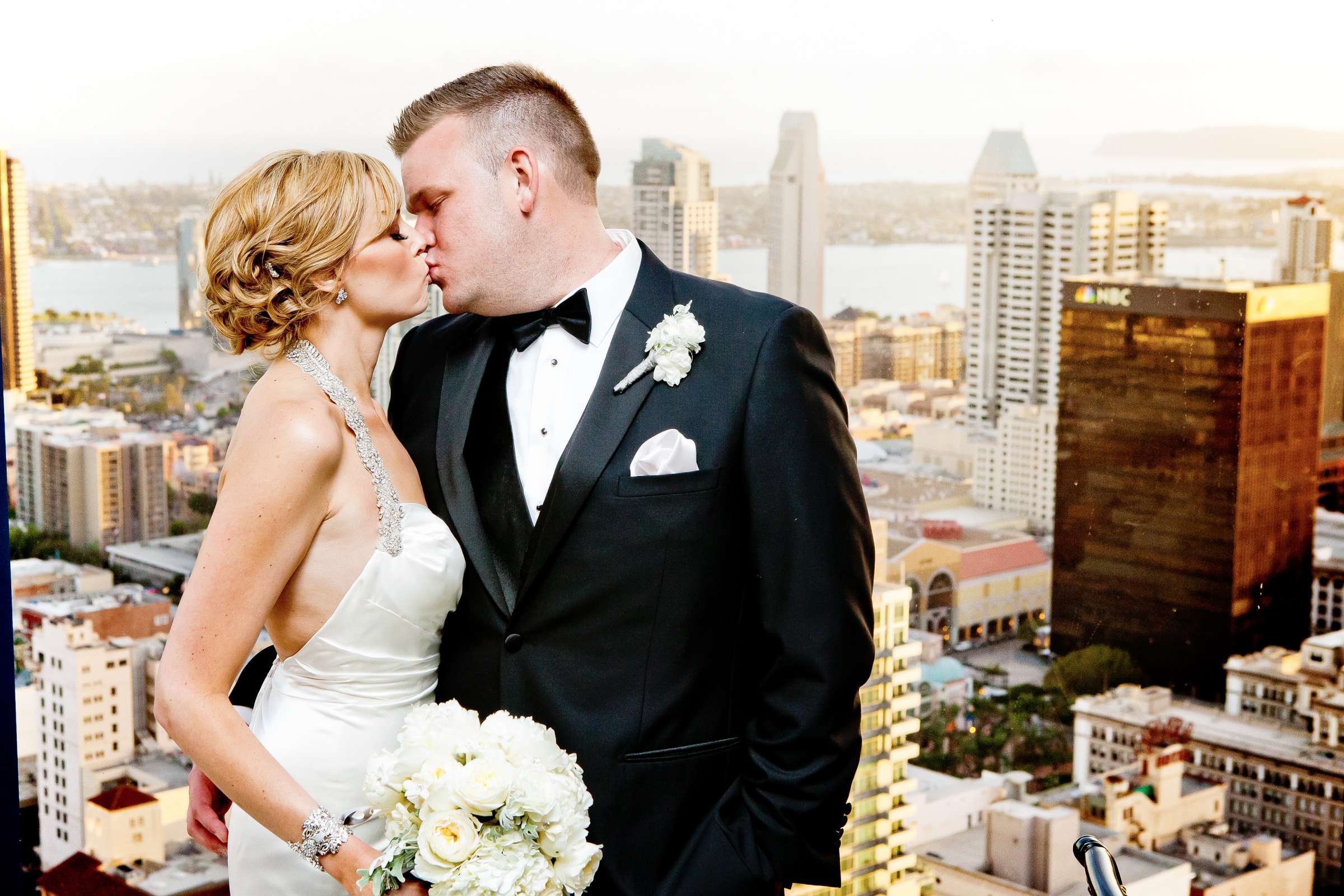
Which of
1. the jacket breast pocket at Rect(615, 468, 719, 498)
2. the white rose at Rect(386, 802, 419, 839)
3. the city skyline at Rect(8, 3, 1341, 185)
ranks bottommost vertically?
the white rose at Rect(386, 802, 419, 839)

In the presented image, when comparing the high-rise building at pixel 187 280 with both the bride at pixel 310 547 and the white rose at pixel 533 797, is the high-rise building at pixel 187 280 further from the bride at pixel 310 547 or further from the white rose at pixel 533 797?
the white rose at pixel 533 797

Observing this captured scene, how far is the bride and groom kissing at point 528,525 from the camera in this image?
63.6 inches

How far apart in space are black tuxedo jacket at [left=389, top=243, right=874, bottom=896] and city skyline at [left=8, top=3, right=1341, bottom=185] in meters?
3.06

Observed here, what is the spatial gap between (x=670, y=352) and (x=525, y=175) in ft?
1.14

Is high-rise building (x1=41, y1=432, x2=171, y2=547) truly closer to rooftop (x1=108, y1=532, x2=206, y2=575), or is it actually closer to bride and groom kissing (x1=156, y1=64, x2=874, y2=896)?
rooftop (x1=108, y1=532, x2=206, y2=575)

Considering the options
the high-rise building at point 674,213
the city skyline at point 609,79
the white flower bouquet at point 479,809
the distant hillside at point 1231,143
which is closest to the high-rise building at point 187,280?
the city skyline at point 609,79

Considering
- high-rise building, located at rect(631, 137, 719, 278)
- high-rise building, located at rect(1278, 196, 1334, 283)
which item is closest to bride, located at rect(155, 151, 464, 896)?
high-rise building, located at rect(631, 137, 719, 278)

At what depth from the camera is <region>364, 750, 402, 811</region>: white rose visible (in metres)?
1.38

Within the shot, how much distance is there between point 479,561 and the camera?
1702 millimetres

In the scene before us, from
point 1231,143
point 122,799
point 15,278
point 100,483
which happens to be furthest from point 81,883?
point 1231,143

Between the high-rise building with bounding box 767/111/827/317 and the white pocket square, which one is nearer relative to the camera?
the white pocket square

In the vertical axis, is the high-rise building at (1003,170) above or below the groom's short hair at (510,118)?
above

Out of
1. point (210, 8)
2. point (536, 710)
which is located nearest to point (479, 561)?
point (536, 710)

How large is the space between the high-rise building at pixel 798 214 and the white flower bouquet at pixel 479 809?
3.38m
